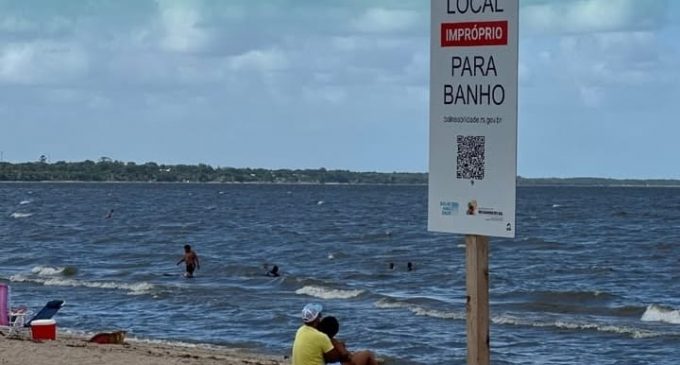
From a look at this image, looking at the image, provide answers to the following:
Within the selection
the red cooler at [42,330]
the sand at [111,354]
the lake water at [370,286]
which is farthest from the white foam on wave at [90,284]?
the red cooler at [42,330]

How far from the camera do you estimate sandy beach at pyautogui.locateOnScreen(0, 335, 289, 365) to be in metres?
14.9

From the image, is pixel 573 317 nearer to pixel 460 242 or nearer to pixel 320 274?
pixel 320 274

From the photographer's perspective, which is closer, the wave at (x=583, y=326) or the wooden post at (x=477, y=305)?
the wooden post at (x=477, y=305)

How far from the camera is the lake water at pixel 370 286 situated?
21.2 meters

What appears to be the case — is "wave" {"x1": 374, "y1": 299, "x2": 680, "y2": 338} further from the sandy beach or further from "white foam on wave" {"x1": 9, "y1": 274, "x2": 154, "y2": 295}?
"white foam on wave" {"x1": 9, "y1": 274, "x2": 154, "y2": 295}

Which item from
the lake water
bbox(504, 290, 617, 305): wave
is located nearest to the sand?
the lake water

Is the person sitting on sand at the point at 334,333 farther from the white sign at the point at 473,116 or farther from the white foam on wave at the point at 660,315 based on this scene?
the white foam on wave at the point at 660,315

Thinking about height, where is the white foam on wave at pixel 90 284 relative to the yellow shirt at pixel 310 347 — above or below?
below

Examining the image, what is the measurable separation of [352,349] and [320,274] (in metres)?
18.8

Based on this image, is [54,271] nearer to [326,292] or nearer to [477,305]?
[326,292]

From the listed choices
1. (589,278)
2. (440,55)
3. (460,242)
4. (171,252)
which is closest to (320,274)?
(589,278)

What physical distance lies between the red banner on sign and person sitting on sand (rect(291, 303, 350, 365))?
219 inches

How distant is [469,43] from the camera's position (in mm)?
5691

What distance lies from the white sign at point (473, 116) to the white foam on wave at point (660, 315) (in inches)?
808
